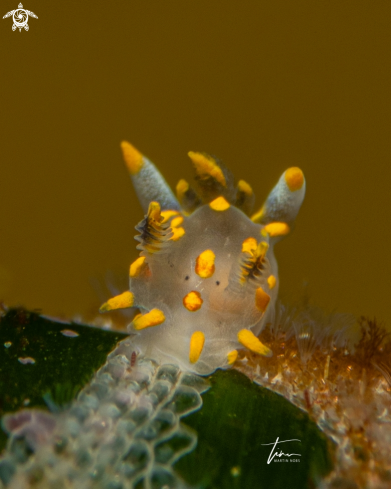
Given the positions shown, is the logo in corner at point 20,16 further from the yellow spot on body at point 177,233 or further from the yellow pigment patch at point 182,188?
the yellow spot on body at point 177,233

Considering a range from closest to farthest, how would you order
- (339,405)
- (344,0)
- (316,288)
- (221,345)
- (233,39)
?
(339,405)
(221,345)
(344,0)
(233,39)
(316,288)

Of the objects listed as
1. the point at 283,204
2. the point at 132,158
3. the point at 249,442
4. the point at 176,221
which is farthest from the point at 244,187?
the point at 249,442

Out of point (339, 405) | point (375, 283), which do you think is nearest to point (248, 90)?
point (375, 283)

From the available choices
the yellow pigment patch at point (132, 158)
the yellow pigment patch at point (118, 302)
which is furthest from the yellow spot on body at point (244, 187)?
the yellow pigment patch at point (118, 302)

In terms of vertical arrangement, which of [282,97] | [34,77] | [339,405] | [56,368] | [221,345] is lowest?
[339,405]

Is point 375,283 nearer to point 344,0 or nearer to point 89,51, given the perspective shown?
point 344,0

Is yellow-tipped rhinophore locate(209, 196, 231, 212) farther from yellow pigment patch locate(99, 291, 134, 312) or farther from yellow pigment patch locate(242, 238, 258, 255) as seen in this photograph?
yellow pigment patch locate(99, 291, 134, 312)
